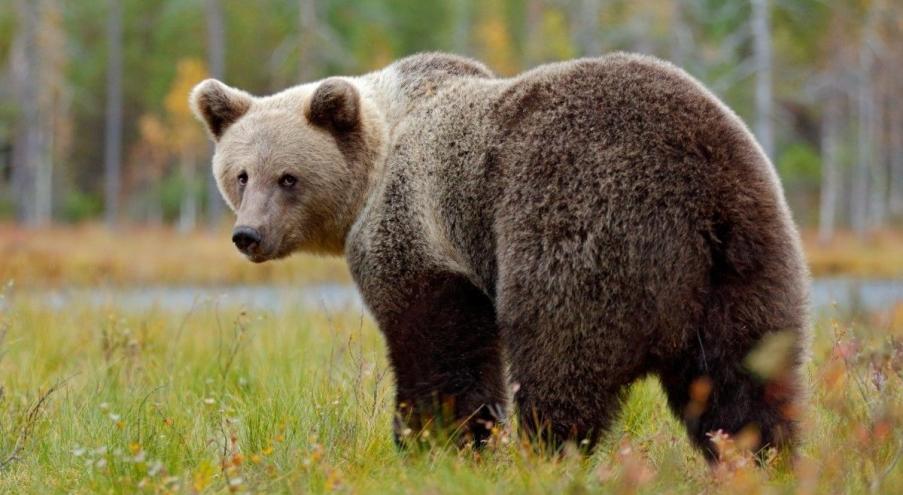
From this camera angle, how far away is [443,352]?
4898 mm

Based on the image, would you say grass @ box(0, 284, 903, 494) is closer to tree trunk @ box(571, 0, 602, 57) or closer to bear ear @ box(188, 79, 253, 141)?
bear ear @ box(188, 79, 253, 141)

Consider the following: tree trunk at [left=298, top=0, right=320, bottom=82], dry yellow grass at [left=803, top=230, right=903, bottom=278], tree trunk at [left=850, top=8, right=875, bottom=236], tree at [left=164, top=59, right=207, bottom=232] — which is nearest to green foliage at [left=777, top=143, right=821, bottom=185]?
tree trunk at [left=850, top=8, right=875, bottom=236]

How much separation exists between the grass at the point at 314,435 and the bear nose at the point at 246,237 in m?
0.68

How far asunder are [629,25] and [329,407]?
27.6 metres

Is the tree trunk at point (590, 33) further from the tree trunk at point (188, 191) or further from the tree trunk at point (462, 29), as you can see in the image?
the tree trunk at point (188, 191)

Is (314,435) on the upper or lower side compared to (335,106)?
lower

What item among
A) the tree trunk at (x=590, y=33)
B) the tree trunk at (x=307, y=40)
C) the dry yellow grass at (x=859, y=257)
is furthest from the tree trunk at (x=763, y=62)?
the tree trunk at (x=307, y=40)

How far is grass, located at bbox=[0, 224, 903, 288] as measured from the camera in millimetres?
18562

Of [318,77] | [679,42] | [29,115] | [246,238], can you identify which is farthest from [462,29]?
[246,238]

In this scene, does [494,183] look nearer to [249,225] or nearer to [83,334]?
[249,225]

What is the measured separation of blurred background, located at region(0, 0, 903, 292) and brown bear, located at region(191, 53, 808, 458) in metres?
9.30

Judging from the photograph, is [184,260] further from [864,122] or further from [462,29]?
[864,122]

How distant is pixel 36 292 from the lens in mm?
9719

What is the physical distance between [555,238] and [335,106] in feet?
5.82
